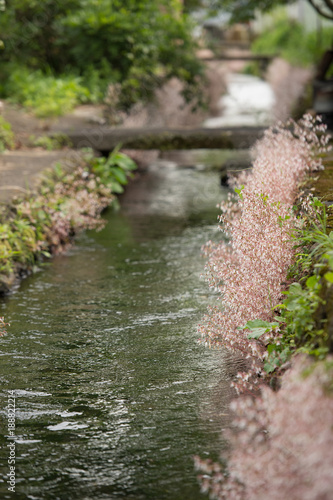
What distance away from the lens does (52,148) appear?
11172mm

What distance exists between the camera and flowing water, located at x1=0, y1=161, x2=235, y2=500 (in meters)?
3.54

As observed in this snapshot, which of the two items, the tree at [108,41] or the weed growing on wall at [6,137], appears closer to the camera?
the weed growing on wall at [6,137]

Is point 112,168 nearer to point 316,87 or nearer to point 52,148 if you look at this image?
point 52,148

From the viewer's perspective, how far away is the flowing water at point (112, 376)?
354cm

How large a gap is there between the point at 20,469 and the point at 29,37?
13.7 m

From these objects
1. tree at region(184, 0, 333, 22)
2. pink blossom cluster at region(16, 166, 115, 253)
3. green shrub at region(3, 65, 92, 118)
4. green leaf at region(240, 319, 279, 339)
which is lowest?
pink blossom cluster at region(16, 166, 115, 253)

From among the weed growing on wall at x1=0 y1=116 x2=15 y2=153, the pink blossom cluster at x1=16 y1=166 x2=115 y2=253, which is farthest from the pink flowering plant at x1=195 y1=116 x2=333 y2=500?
the weed growing on wall at x1=0 y1=116 x2=15 y2=153

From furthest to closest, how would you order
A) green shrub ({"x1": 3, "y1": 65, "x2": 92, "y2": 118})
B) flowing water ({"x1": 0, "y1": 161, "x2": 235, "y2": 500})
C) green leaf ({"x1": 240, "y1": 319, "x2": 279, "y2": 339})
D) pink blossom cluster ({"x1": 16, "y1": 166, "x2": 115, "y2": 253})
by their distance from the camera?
green shrub ({"x1": 3, "y1": 65, "x2": 92, "y2": 118}), pink blossom cluster ({"x1": 16, "y1": 166, "x2": 115, "y2": 253}), green leaf ({"x1": 240, "y1": 319, "x2": 279, "y2": 339}), flowing water ({"x1": 0, "y1": 161, "x2": 235, "y2": 500})

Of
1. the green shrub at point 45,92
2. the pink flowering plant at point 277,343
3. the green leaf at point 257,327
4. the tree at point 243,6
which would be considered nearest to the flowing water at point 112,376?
the pink flowering plant at point 277,343

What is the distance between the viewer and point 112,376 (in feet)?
15.4

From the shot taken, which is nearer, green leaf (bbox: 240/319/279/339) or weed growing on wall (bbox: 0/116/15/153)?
green leaf (bbox: 240/319/279/339)

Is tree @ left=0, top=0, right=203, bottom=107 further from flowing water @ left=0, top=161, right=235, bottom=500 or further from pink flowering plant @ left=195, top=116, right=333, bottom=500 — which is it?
pink flowering plant @ left=195, top=116, right=333, bottom=500

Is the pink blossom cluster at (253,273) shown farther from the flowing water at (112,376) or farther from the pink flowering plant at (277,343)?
the flowing water at (112,376)

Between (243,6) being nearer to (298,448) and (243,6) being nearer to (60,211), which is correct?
(60,211)
